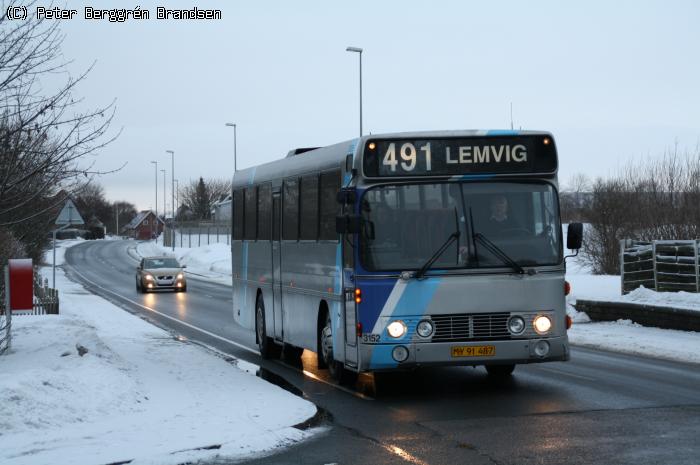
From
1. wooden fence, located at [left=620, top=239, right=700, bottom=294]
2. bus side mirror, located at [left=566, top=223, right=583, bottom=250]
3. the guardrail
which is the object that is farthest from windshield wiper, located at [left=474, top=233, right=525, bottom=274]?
the guardrail

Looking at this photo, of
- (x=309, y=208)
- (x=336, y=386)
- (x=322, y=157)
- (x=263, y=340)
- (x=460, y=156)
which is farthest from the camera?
(x=263, y=340)

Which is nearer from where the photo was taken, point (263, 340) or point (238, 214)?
point (263, 340)

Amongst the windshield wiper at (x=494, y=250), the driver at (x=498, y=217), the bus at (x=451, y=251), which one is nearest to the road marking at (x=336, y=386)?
the bus at (x=451, y=251)

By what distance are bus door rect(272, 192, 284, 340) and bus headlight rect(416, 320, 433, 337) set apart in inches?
189

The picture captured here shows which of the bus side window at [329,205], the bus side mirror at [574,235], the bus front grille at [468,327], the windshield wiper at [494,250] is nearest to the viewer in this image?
the bus front grille at [468,327]

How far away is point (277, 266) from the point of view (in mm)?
16906

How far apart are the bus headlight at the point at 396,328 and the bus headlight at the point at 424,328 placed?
0.55 feet

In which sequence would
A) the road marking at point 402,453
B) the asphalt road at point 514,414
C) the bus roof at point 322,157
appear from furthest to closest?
the bus roof at point 322,157 → the asphalt road at point 514,414 → the road marking at point 402,453

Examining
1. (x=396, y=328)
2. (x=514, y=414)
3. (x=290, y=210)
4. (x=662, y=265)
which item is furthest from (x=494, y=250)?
(x=662, y=265)

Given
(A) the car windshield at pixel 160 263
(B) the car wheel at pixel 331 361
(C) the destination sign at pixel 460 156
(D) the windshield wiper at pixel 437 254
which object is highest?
(C) the destination sign at pixel 460 156

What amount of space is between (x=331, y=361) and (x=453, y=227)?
114 inches

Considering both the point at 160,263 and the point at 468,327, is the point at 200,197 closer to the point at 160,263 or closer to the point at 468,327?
the point at 160,263

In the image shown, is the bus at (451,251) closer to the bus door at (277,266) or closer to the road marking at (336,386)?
the road marking at (336,386)

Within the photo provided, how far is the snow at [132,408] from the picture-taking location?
30.3 ft
